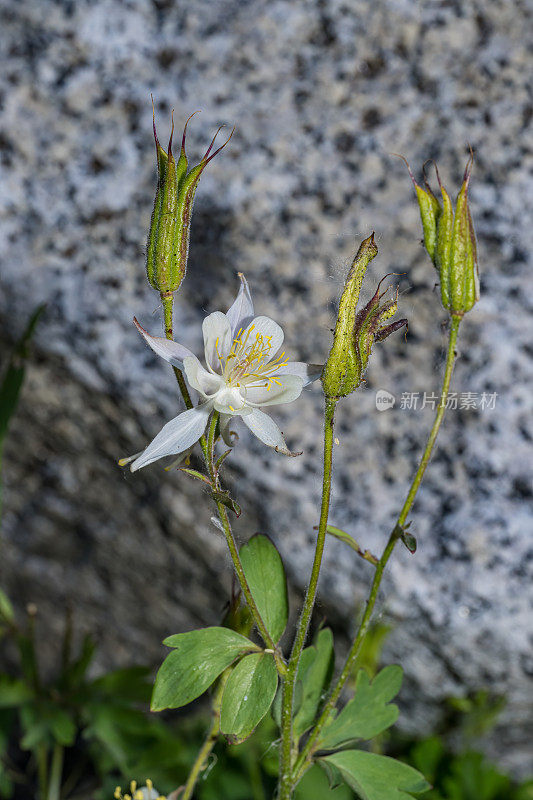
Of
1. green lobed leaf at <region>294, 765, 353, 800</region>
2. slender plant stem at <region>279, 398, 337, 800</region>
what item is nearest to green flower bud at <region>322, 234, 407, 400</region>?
slender plant stem at <region>279, 398, 337, 800</region>

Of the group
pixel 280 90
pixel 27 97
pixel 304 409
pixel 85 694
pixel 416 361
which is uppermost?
pixel 280 90

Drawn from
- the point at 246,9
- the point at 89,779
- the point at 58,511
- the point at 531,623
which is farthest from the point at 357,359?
the point at 89,779

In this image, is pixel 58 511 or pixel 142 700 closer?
pixel 142 700

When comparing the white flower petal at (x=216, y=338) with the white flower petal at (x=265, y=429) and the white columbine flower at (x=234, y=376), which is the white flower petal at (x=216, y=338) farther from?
the white flower petal at (x=265, y=429)

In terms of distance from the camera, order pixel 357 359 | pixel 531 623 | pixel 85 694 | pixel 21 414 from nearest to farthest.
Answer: pixel 357 359
pixel 531 623
pixel 85 694
pixel 21 414

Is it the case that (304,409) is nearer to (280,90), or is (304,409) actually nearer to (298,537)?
(298,537)

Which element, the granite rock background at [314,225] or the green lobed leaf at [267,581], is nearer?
the green lobed leaf at [267,581]

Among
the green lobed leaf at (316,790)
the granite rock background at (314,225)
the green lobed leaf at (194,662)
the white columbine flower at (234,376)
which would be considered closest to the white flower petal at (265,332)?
the white columbine flower at (234,376)
